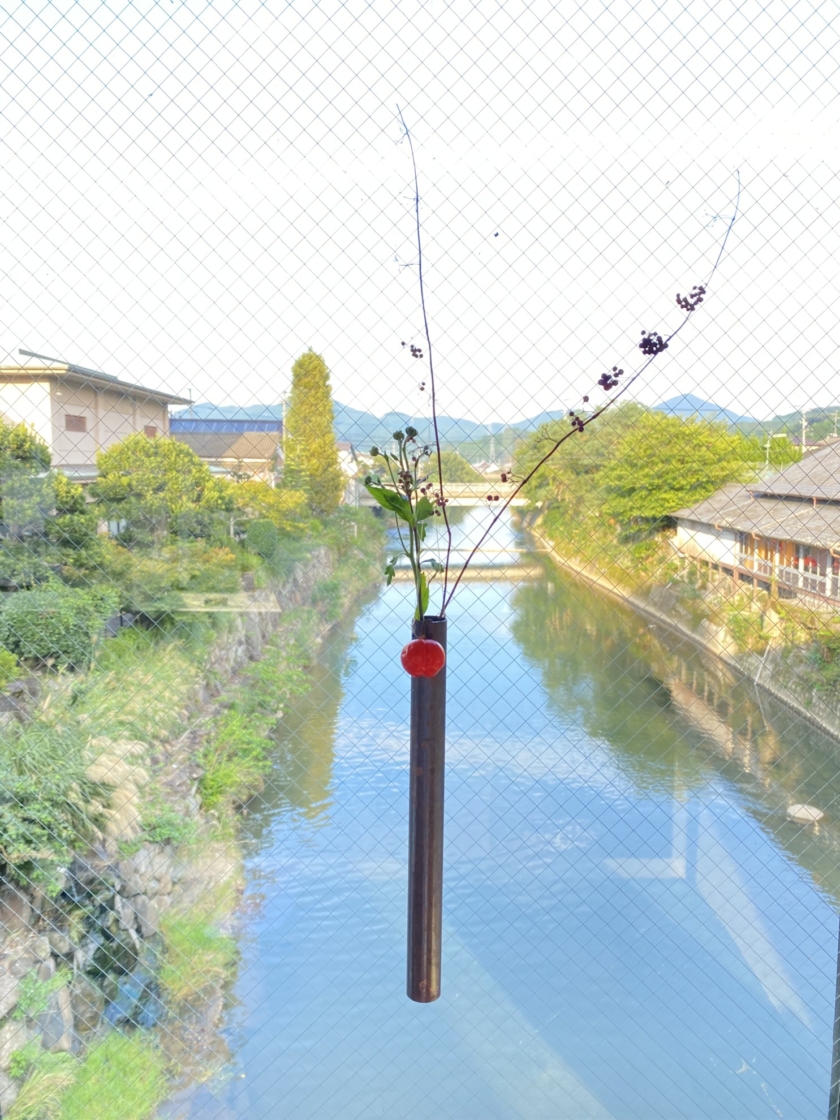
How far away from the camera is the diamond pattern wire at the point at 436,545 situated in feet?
4.69

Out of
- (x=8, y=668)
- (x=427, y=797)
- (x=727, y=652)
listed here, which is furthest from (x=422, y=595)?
(x=8, y=668)

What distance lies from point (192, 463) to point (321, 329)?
0.32 meters

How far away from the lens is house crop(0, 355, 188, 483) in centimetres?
147

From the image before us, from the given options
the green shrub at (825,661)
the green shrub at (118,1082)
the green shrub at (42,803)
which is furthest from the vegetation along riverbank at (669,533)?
the green shrub at (118,1082)

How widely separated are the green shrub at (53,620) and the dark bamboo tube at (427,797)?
61cm

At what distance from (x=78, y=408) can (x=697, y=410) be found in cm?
105

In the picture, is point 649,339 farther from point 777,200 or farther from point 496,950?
point 496,950

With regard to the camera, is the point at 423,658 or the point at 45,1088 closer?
the point at 423,658

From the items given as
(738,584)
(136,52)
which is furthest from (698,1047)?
(136,52)

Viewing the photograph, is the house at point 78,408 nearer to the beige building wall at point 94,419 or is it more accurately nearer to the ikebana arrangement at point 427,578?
the beige building wall at point 94,419

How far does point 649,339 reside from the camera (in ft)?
4.62

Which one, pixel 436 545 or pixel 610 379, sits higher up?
pixel 610 379

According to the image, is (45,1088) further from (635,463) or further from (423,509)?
(635,463)

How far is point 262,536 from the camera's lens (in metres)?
1.49
